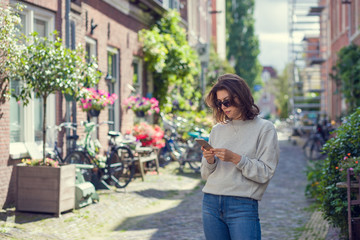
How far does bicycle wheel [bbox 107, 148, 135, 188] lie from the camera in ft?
33.0

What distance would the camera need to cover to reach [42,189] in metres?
7.44

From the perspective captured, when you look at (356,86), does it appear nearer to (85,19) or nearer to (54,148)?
(85,19)

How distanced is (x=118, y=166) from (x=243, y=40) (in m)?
46.8

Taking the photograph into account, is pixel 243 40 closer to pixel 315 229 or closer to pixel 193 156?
pixel 193 156

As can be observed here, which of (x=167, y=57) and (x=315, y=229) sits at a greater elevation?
(x=167, y=57)

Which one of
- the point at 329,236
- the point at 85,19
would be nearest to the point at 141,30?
the point at 85,19

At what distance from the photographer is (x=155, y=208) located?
8.87 metres

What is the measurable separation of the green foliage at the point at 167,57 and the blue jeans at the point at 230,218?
474 inches


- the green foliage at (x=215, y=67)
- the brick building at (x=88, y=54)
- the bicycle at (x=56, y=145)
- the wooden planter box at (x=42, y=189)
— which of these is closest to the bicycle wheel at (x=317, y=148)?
the brick building at (x=88, y=54)

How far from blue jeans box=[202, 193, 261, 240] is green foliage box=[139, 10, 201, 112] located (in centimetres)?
1203

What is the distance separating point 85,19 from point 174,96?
585 cm

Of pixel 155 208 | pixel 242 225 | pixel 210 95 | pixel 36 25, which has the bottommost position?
pixel 155 208

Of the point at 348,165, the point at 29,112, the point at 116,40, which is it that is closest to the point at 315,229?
the point at 348,165

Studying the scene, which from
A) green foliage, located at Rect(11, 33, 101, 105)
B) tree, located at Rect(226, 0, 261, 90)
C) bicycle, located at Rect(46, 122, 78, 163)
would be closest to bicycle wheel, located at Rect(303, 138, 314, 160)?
bicycle, located at Rect(46, 122, 78, 163)
